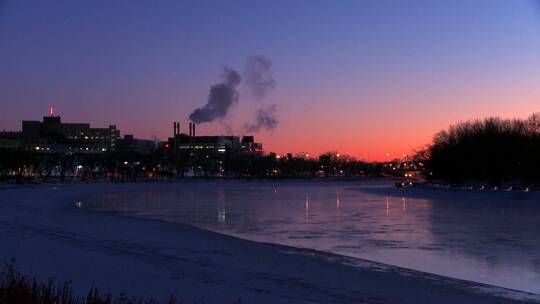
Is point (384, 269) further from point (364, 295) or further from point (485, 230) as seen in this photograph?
point (485, 230)

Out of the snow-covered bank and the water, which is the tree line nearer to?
the water

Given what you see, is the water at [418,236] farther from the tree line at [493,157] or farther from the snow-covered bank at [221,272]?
the tree line at [493,157]

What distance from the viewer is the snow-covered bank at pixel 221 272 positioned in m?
12.5

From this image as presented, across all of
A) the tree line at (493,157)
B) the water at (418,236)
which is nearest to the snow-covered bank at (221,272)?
the water at (418,236)

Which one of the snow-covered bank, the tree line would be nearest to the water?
the snow-covered bank

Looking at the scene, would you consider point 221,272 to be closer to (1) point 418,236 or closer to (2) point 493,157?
(1) point 418,236

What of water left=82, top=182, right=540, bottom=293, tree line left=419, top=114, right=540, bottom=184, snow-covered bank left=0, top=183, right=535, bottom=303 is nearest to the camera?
snow-covered bank left=0, top=183, right=535, bottom=303

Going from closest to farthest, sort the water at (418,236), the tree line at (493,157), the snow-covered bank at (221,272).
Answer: the snow-covered bank at (221,272), the water at (418,236), the tree line at (493,157)

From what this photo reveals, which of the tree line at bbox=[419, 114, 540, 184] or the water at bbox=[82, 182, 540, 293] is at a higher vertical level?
the tree line at bbox=[419, 114, 540, 184]

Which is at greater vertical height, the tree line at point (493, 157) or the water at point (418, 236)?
the tree line at point (493, 157)

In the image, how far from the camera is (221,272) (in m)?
15.1

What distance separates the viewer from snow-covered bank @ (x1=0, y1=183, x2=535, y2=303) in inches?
493

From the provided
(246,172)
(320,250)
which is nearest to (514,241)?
(320,250)

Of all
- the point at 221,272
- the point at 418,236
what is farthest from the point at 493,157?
the point at 221,272
